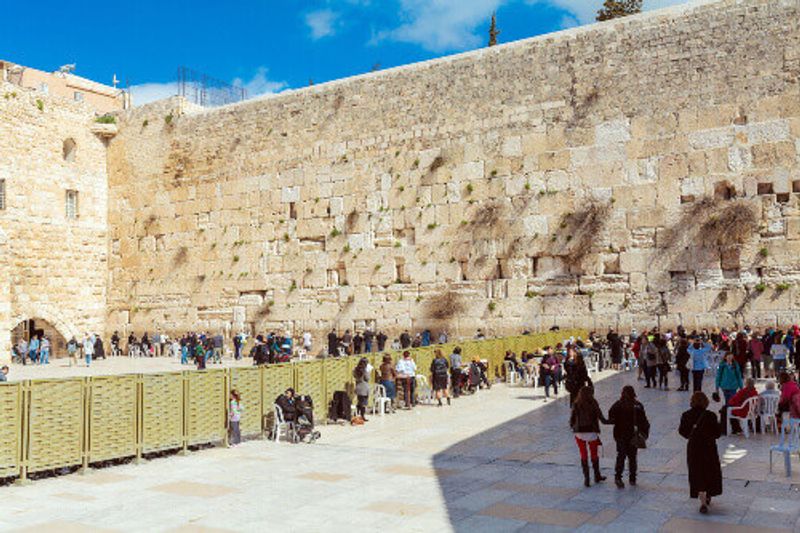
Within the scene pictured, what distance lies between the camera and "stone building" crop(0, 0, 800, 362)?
1688 cm

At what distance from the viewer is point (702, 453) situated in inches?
247

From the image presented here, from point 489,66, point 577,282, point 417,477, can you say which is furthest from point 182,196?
point 417,477

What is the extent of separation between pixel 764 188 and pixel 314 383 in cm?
1140

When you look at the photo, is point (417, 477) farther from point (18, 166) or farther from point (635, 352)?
point (18, 166)

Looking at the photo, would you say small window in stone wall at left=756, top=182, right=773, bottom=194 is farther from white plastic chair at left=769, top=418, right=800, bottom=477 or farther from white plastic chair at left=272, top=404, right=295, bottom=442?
white plastic chair at left=272, top=404, right=295, bottom=442

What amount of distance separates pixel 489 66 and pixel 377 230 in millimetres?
5476

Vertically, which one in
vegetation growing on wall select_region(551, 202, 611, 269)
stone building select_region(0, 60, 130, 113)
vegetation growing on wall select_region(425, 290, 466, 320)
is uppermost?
stone building select_region(0, 60, 130, 113)

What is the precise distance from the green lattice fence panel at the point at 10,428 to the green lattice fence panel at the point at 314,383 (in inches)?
158

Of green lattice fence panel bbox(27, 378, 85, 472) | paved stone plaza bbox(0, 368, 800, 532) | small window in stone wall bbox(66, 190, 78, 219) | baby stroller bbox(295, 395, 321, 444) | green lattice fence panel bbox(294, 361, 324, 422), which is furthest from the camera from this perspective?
small window in stone wall bbox(66, 190, 78, 219)

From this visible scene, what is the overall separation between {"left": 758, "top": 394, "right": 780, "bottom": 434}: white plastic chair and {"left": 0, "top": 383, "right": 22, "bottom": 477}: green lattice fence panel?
8.68 m

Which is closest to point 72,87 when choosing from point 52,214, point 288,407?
point 52,214

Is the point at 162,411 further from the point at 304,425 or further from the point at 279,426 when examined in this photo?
the point at 304,425

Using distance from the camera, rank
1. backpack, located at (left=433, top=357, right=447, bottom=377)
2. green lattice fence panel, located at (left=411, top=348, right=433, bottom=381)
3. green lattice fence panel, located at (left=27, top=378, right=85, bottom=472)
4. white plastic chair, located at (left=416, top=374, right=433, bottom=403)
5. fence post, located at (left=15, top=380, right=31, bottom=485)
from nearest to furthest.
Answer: fence post, located at (left=15, top=380, right=31, bottom=485), green lattice fence panel, located at (left=27, top=378, right=85, bottom=472), backpack, located at (left=433, top=357, right=447, bottom=377), white plastic chair, located at (left=416, top=374, right=433, bottom=403), green lattice fence panel, located at (left=411, top=348, right=433, bottom=381)

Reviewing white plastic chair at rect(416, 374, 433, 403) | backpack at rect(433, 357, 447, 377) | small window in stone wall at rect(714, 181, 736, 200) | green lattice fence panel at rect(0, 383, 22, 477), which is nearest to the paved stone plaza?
green lattice fence panel at rect(0, 383, 22, 477)
